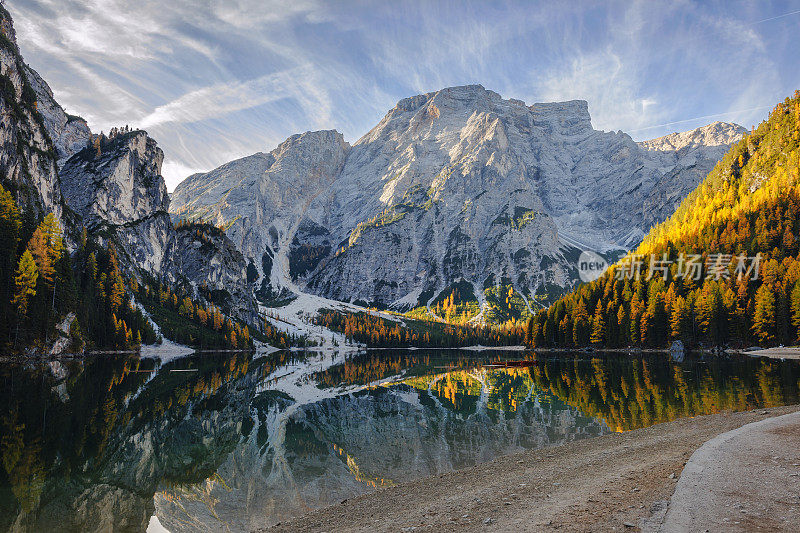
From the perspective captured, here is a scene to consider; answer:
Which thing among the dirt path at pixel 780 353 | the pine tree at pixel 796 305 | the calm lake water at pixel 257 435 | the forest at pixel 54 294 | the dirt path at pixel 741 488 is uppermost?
the forest at pixel 54 294

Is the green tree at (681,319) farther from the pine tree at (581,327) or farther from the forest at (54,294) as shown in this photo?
the forest at (54,294)

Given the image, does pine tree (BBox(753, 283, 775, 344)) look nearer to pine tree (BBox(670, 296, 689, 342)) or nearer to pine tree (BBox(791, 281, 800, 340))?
pine tree (BBox(791, 281, 800, 340))

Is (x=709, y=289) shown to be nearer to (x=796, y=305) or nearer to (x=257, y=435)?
(x=796, y=305)

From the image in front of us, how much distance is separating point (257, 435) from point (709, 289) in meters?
117

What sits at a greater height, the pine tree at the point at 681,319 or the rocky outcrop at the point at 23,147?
the rocky outcrop at the point at 23,147

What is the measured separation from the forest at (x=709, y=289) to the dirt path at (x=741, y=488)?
97461mm

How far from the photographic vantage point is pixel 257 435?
109 ft

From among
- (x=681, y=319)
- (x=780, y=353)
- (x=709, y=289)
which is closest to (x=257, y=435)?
(x=780, y=353)

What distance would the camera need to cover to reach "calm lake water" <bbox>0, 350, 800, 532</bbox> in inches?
734

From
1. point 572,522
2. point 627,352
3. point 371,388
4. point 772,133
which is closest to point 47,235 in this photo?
point 371,388

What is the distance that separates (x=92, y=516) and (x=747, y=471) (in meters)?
24.1

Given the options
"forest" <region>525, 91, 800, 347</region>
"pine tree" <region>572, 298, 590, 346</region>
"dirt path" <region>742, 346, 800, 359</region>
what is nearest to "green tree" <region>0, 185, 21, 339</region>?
"pine tree" <region>572, 298, 590, 346</region>

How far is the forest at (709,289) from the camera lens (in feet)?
320

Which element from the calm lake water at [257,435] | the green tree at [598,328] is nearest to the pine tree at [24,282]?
the calm lake water at [257,435]
